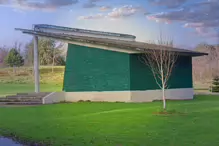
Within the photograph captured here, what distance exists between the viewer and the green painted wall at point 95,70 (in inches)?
1043

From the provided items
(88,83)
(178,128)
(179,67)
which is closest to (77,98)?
(88,83)

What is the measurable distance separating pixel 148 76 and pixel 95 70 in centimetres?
422

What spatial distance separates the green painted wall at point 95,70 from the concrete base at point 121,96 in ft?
1.30

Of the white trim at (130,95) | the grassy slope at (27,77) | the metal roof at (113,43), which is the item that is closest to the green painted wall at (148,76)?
the white trim at (130,95)

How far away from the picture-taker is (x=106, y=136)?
10867 mm

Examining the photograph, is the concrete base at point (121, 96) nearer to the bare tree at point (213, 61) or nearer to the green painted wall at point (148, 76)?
the green painted wall at point (148, 76)

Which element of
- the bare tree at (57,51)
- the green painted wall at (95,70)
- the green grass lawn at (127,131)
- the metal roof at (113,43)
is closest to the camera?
the green grass lawn at (127,131)

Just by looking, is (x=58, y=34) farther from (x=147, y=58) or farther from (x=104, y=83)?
(x=147, y=58)

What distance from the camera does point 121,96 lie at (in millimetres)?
26359

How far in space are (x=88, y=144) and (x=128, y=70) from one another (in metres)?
16.6

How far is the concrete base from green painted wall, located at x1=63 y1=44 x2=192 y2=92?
13.0 inches

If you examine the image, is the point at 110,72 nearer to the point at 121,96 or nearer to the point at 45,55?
the point at 121,96

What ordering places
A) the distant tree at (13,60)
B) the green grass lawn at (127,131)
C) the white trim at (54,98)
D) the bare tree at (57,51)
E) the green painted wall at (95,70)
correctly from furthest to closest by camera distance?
1. the distant tree at (13,60)
2. the bare tree at (57,51)
3. the white trim at (54,98)
4. the green painted wall at (95,70)
5. the green grass lawn at (127,131)

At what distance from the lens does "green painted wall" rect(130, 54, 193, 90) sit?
2625 cm
